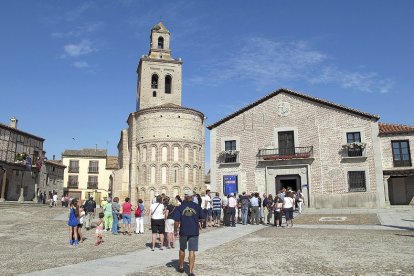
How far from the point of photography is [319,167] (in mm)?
27141

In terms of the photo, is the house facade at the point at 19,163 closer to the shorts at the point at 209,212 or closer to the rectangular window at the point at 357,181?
the shorts at the point at 209,212

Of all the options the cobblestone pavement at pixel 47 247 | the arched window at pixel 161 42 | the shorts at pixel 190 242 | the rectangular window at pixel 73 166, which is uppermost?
the arched window at pixel 161 42

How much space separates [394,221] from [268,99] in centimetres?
1496

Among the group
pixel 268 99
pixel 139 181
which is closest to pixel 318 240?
pixel 268 99

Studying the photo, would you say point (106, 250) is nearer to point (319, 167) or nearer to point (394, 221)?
point (394, 221)

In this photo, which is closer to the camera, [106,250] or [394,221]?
[106,250]

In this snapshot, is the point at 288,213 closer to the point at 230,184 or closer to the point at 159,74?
the point at 230,184

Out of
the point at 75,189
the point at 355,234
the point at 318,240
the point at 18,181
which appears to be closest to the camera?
the point at 318,240

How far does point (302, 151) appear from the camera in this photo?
2795 cm

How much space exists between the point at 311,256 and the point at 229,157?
2042 cm

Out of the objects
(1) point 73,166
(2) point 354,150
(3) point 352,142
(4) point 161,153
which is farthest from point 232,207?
(1) point 73,166

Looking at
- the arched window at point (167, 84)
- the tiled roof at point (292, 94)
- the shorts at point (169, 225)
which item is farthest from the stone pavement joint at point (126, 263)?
the arched window at point (167, 84)

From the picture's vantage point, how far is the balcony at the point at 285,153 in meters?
27.6

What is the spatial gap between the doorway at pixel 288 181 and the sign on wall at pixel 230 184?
333cm
